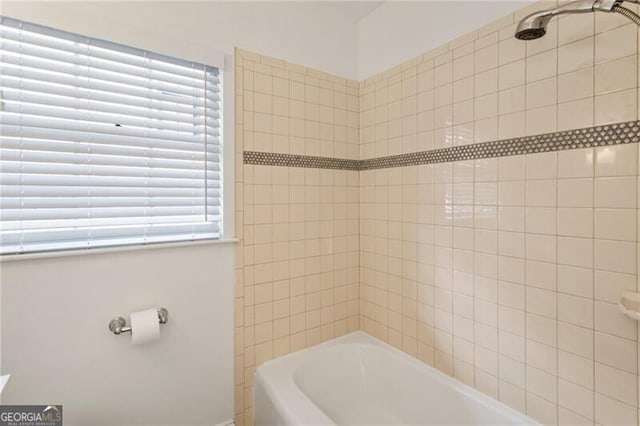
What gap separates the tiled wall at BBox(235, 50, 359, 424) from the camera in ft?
5.74

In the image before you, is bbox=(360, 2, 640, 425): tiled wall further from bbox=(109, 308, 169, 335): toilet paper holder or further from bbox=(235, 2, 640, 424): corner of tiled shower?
bbox=(109, 308, 169, 335): toilet paper holder

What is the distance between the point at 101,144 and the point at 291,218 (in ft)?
3.28

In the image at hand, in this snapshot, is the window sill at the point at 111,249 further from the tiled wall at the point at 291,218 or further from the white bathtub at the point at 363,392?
the white bathtub at the point at 363,392

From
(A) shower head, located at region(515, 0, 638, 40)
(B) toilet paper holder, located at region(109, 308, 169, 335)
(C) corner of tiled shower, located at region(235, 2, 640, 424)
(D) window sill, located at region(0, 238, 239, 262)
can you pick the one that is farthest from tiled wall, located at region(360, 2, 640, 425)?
(B) toilet paper holder, located at region(109, 308, 169, 335)

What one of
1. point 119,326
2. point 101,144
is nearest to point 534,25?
point 101,144

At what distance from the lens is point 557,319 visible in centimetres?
128

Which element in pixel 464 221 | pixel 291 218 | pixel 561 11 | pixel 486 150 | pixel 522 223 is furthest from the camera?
pixel 291 218

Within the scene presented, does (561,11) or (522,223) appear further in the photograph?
(522,223)

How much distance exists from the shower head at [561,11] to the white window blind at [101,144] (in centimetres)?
138

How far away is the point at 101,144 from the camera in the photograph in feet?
4.51

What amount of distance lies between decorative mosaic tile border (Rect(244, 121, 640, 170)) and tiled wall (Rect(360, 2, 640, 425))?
0.09ft

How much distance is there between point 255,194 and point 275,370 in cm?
99

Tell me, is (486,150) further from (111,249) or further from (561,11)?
(111,249)

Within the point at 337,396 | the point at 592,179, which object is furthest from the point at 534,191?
the point at 337,396
